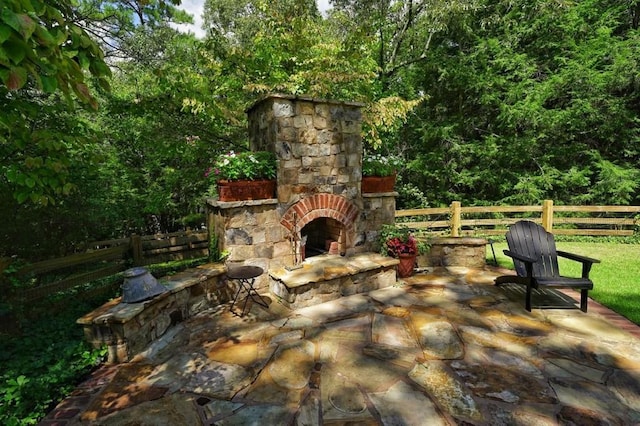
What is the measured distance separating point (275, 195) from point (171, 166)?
20.7 ft

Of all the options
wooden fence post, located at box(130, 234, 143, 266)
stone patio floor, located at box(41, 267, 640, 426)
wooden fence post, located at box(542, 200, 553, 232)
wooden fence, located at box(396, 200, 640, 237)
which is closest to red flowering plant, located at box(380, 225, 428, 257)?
stone patio floor, located at box(41, 267, 640, 426)

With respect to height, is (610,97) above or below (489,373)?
above

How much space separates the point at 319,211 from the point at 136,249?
344cm

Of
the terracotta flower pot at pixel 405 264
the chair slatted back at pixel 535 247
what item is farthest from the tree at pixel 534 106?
the terracotta flower pot at pixel 405 264

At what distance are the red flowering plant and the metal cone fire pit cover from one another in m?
3.38

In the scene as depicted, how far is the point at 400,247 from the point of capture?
5168 millimetres

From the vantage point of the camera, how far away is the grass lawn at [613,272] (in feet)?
13.4

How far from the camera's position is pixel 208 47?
272 inches

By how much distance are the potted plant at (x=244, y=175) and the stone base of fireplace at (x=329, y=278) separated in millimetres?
1210

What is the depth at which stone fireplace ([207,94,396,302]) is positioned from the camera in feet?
14.4

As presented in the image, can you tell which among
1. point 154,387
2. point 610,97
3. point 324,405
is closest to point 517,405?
point 324,405

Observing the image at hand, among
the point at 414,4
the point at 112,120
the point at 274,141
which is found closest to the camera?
the point at 274,141

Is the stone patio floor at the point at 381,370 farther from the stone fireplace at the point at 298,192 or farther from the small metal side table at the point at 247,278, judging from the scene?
the stone fireplace at the point at 298,192

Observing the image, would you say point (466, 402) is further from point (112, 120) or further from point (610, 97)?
point (610, 97)
